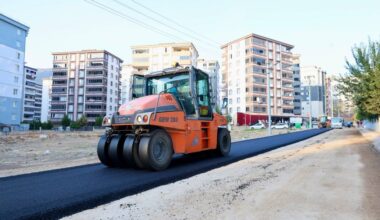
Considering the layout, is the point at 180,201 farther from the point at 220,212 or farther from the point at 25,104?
the point at 25,104

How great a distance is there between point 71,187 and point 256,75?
246 feet

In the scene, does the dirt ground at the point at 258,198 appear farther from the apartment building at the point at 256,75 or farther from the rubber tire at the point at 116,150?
the apartment building at the point at 256,75

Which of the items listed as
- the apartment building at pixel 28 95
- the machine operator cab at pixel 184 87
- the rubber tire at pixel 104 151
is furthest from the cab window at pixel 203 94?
the apartment building at pixel 28 95

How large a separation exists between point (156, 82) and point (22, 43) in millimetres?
57012

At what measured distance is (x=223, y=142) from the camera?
9977mm

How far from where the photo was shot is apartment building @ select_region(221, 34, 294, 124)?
75.9 meters

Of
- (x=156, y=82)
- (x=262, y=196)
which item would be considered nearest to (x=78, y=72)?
(x=156, y=82)

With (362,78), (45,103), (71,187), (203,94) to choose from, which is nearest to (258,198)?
(71,187)

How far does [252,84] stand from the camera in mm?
75188

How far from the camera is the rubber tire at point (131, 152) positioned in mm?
6887

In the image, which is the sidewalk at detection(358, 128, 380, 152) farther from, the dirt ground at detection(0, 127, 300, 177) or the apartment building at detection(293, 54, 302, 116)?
the apartment building at detection(293, 54, 302, 116)

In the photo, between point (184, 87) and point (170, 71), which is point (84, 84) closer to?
point (170, 71)

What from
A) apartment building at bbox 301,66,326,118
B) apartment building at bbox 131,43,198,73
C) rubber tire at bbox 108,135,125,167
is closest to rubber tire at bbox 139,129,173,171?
rubber tire at bbox 108,135,125,167

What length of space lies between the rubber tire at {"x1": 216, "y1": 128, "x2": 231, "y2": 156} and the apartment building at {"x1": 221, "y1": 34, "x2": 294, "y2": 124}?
205 ft
